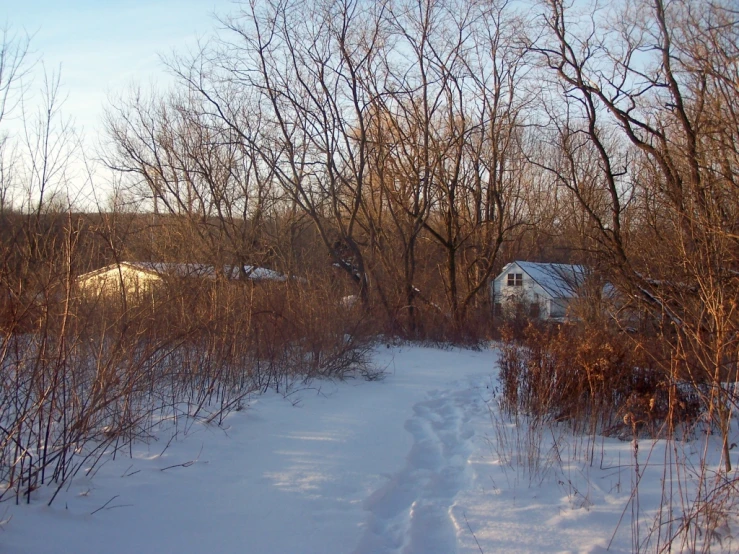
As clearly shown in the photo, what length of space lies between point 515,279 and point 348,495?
1493 inches

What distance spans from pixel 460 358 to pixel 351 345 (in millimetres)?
6045

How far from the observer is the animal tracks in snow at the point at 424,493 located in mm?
3627

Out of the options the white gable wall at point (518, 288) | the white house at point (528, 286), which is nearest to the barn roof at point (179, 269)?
the white house at point (528, 286)

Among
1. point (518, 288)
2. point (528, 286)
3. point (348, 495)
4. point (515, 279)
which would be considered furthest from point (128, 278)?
point (515, 279)

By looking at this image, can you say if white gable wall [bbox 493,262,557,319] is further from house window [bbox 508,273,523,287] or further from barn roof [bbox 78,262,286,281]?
barn roof [bbox 78,262,286,281]

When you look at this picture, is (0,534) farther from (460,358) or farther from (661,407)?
(460,358)

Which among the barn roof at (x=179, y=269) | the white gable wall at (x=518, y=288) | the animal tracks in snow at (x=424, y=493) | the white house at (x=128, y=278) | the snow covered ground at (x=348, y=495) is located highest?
the white gable wall at (x=518, y=288)

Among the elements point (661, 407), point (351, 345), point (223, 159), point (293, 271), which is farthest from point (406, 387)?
point (223, 159)

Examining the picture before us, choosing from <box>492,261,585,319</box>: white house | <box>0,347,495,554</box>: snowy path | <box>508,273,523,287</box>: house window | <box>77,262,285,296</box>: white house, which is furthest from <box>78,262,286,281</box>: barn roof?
<box>508,273,523,287</box>: house window

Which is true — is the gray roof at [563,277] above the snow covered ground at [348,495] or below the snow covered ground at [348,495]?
above

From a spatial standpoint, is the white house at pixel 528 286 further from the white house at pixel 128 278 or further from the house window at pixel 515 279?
the white house at pixel 128 278

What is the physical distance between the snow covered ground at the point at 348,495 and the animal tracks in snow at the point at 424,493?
0.01 m

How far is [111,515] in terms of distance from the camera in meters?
3.37

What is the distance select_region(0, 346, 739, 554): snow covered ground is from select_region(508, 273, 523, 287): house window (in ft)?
113
